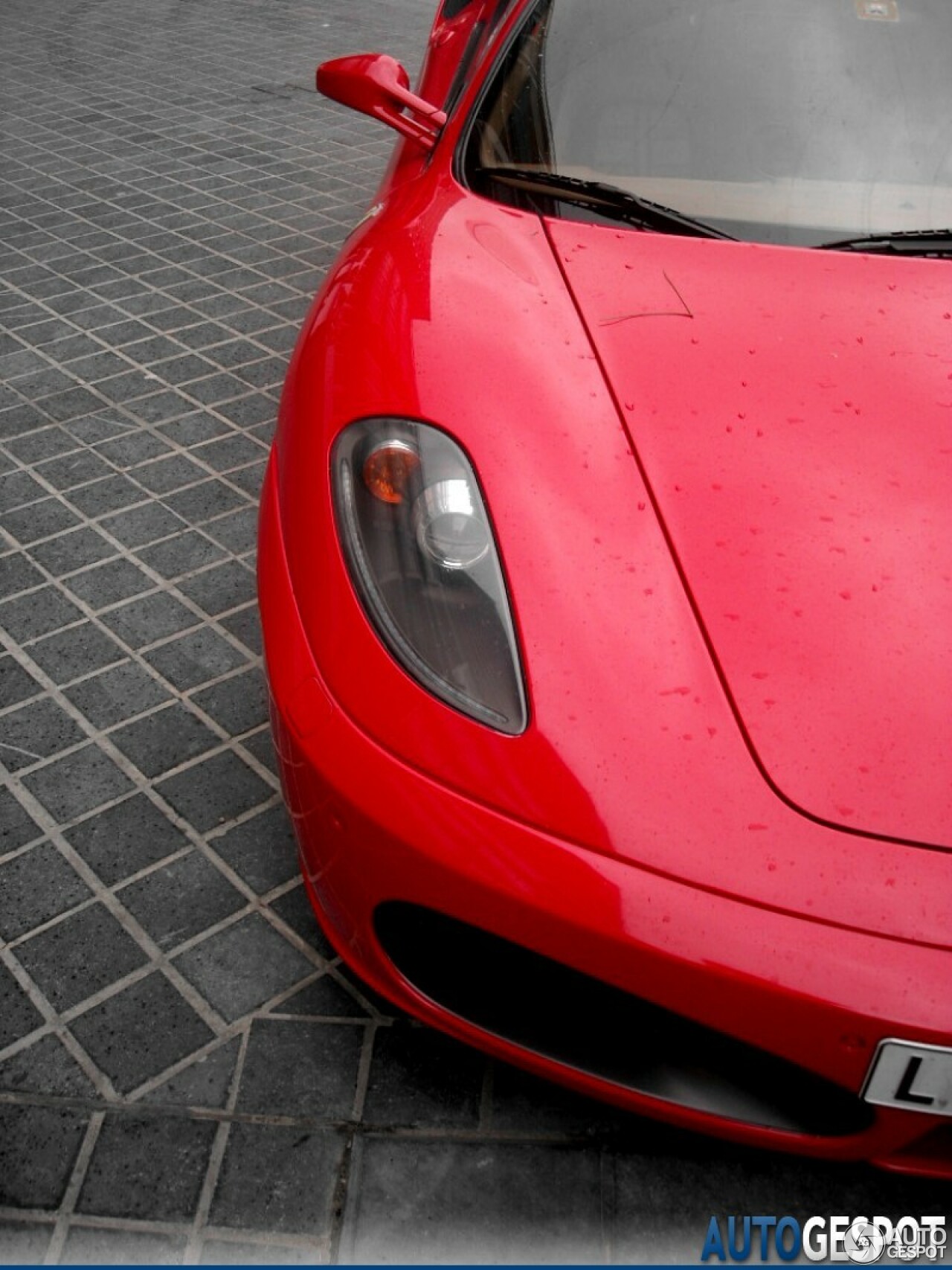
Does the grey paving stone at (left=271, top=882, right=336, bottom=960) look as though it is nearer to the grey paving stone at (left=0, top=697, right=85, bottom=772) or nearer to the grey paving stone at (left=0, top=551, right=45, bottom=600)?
the grey paving stone at (left=0, top=697, right=85, bottom=772)

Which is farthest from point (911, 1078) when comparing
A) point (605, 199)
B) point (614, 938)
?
point (605, 199)

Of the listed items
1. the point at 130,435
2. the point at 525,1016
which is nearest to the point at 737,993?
the point at 525,1016

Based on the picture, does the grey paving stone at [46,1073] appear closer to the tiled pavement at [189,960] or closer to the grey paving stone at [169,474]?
the tiled pavement at [189,960]

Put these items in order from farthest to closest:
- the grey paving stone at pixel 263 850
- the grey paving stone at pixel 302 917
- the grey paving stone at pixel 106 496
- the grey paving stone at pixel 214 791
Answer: the grey paving stone at pixel 106 496 < the grey paving stone at pixel 214 791 < the grey paving stone at pixel 263 850 < the grey paving stone at pixel 302 917

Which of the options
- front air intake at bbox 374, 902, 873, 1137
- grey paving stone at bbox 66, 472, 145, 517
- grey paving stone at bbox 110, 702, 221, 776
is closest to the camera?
front air intake at bbox 374, 902, 873, 1137

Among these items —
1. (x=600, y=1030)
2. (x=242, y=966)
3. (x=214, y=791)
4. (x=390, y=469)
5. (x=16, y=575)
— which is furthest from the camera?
(x=16, y=575)

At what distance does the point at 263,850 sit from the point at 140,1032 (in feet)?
1.29

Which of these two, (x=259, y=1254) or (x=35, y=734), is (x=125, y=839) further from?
(x=259, y=1254)

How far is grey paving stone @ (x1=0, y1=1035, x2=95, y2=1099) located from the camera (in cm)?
166

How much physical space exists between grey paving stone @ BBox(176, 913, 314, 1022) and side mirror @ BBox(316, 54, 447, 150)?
1540mm

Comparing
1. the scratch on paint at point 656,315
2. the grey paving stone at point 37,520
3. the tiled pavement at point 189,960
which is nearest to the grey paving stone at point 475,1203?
the tiled pavement at point 189,960

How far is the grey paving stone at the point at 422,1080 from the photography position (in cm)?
163

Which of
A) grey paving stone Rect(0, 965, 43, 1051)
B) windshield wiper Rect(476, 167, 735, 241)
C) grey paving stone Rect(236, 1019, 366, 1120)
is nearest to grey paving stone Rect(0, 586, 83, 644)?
grey paving stone Rect(0, 965, 43, 1051)

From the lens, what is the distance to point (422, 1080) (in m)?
1.68
